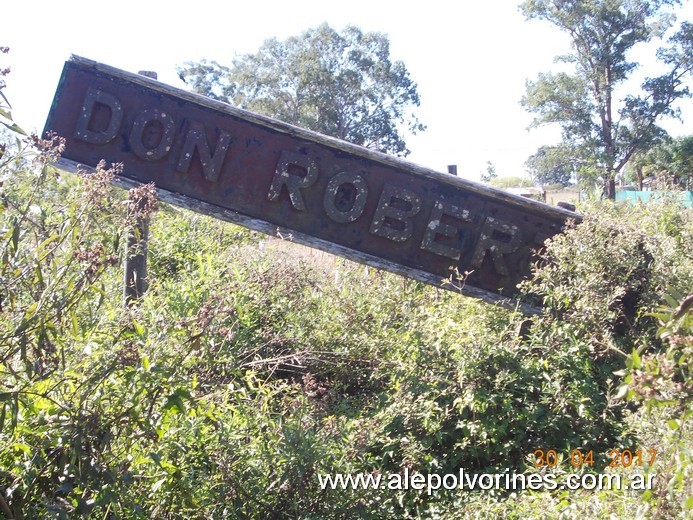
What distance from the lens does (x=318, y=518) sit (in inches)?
127

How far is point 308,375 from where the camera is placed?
12.6ft

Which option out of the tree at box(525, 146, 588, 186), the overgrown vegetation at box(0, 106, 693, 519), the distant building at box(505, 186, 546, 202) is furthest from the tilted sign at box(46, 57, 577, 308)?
the tree at box(525, 146, 588, 186)

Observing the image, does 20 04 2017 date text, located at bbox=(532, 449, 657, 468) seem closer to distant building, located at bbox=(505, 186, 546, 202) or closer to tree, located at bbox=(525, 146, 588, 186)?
distant building, located at bbox=(505, 186, 546, 202)

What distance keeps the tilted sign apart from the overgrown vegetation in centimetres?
35

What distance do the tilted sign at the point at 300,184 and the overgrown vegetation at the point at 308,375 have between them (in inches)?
13.6

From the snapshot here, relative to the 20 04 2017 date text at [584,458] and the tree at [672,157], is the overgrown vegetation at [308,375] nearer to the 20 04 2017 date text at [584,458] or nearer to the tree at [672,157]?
the 20 04 2017 date text at [584,458]

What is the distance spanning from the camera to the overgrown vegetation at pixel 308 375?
270 centimetres

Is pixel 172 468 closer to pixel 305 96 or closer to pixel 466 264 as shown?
pixel 466 264

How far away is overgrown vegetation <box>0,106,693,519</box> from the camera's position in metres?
2.70

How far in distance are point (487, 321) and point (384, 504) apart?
5.81 feet

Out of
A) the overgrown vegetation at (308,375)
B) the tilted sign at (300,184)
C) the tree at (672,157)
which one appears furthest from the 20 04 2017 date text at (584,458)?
the tree at (672,157)

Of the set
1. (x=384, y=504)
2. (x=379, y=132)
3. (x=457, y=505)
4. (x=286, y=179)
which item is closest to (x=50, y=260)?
(x=384, y=504)

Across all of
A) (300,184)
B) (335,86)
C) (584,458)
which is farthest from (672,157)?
(584,458)

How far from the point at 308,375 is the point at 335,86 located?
4694 cm
